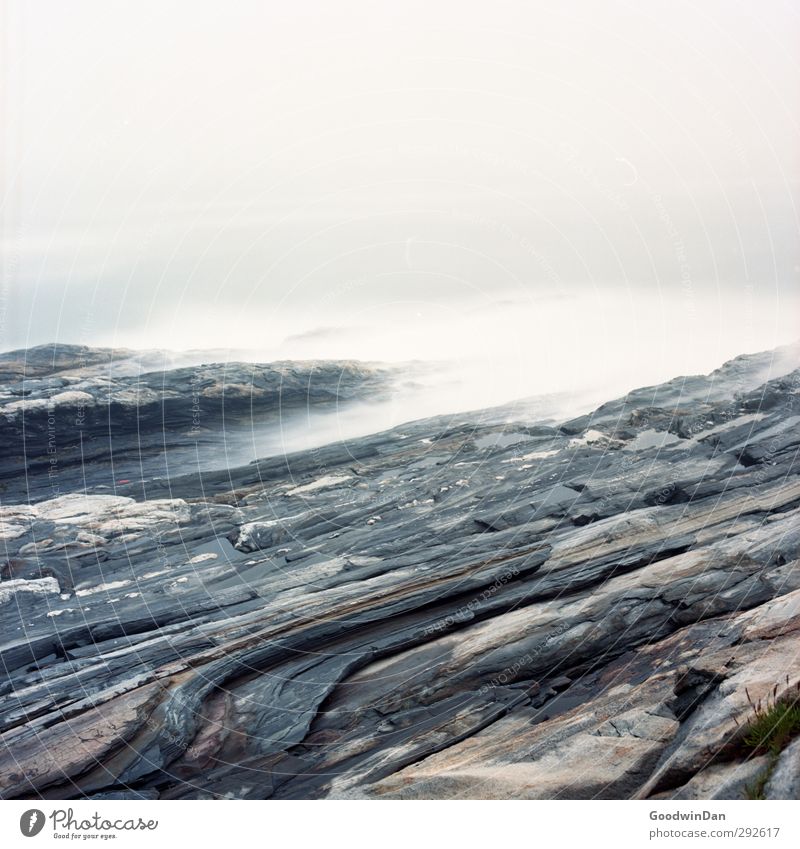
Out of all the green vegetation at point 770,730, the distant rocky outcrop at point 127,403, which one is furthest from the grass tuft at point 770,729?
the distant rocky outcrop at point 127,403

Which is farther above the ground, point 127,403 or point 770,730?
point 127,403

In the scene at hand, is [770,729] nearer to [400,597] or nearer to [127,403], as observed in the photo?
[400,597]

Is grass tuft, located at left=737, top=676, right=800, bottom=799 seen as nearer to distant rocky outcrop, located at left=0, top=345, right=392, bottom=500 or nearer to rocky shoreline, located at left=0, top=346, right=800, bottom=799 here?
rocky shoreline, located at left=0, top=346, right=800, bottom=799

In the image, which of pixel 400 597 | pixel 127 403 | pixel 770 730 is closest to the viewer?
pixel 770 730

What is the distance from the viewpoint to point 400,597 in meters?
9.05

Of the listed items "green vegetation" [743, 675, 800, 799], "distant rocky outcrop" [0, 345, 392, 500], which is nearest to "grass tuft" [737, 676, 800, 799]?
"green vegetation" [743, 675, 800, 799]

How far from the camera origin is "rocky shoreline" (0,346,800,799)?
26.3 ft

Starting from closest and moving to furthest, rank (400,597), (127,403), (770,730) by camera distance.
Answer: (770,730) → (400,597) → (127,403)

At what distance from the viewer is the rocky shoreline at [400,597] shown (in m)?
8.03

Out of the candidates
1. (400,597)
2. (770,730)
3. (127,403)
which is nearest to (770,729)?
(770,730)

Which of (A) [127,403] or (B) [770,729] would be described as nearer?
(B) [770,729]

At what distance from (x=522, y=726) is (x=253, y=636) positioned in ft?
9.70

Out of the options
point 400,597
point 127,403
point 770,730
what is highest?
point 127,403

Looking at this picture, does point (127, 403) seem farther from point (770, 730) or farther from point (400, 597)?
point (770, 730)
